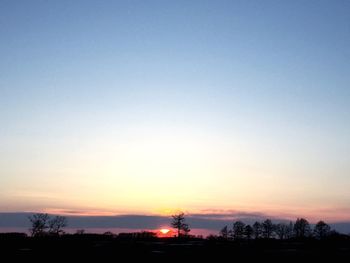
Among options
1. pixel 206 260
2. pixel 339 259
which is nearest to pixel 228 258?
pixel 206 260

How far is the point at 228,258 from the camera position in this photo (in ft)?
80.6

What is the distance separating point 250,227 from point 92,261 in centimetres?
14455

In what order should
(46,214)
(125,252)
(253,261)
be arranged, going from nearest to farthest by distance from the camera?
(253,261), (125,252), (46,214)

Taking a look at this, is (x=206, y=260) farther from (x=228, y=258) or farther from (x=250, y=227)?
(x=250, y=227)

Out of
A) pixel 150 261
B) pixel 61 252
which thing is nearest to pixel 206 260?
pixel 150 261

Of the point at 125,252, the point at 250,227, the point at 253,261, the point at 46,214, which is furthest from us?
the point at 250,227

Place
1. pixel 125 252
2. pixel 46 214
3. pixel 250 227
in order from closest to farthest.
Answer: pixel 125 252 → pixel 46 214 → pixel 250 227

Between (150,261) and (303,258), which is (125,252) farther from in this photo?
(303,258)

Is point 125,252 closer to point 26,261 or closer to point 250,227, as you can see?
point 26,261


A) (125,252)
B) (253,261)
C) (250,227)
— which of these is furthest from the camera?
(250,227)

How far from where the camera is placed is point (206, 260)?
78.6 feet

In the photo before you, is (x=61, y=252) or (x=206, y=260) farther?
(x=61, y=252)

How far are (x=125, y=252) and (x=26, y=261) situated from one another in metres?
5.88

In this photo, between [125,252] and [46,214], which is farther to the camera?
[46,214]
